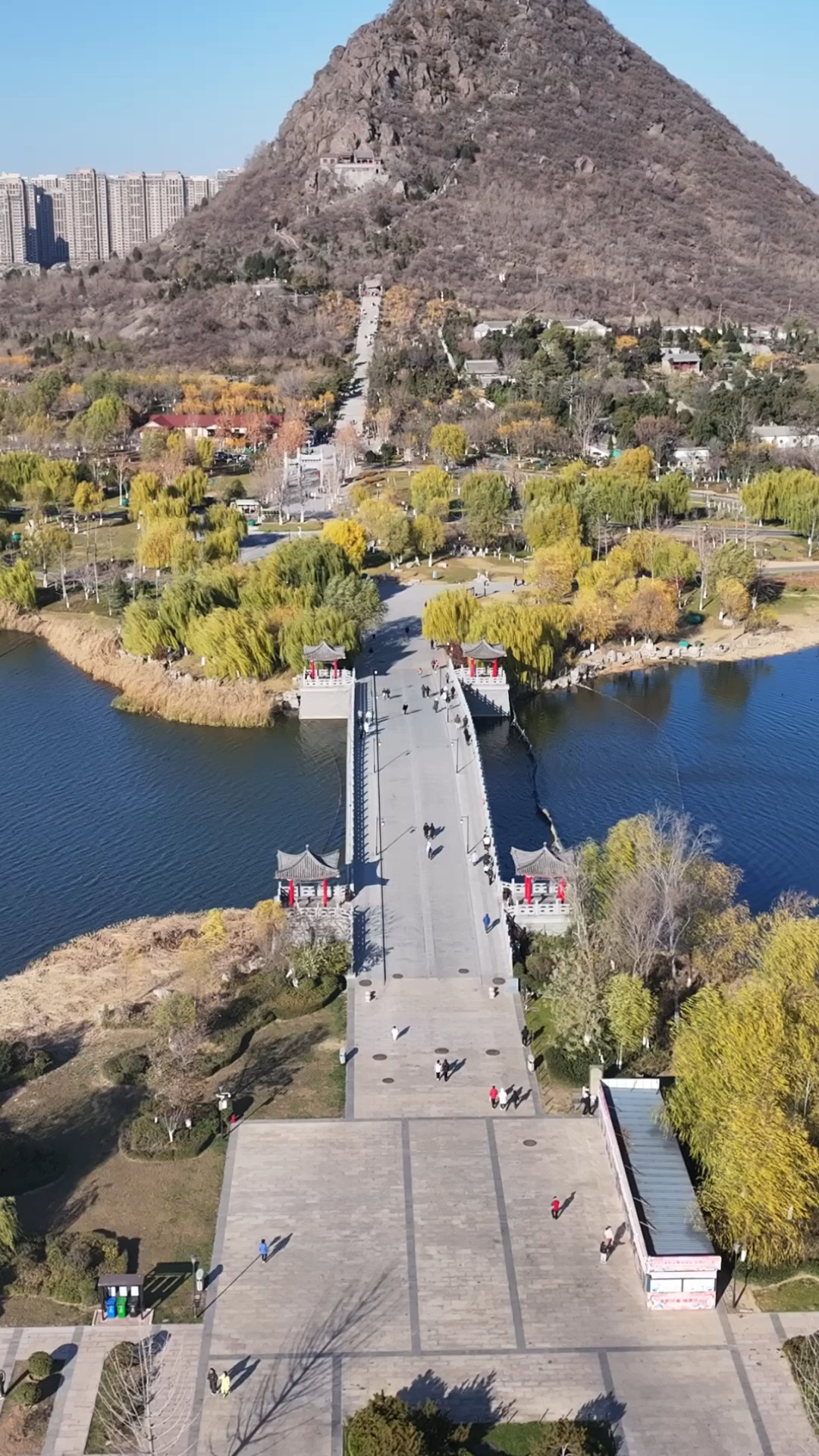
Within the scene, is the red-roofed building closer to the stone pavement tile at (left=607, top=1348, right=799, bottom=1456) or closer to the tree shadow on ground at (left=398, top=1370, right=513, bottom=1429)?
the tree shadow on ground at (left=398, top=1370, right=513, bottom=1429)

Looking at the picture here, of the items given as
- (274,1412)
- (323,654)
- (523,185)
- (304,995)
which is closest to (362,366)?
(523,185)

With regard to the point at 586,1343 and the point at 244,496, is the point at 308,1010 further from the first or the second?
the point at 244,496

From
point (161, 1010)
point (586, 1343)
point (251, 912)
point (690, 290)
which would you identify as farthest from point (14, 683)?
point (690, 290)

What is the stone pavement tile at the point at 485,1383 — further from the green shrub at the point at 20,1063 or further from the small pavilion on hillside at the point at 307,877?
the small pavilion on hillside at the point at 307,877

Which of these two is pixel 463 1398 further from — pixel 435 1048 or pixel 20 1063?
pixel 20 1063

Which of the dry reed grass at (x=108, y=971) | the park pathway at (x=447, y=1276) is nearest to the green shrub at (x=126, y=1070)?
the dry reed grass at (x=108, y=971)

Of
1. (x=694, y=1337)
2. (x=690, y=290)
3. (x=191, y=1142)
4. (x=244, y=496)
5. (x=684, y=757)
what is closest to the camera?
(x=694, y=1337)
